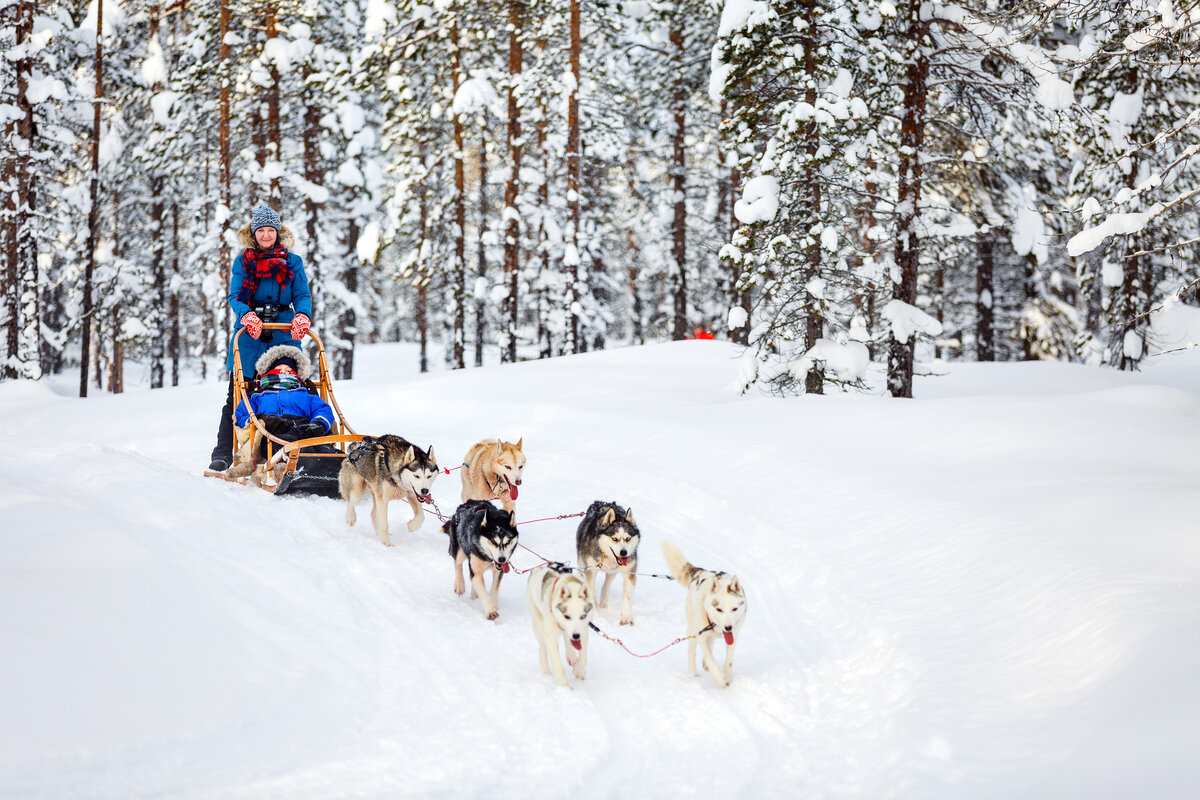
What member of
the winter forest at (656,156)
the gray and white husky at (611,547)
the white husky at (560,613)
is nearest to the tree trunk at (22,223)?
the winter forest at (656,156)

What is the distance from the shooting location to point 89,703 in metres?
3.41

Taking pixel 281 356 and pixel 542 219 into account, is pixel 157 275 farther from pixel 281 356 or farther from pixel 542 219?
pixel 281 356

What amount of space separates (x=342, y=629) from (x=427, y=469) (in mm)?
1764

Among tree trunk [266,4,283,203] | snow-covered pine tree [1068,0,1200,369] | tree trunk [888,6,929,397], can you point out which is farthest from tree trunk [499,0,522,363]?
snow-covered pine tree [1068,0,1200,369]

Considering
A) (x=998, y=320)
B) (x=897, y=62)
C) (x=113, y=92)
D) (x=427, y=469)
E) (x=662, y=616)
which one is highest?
(x=113, y=92)

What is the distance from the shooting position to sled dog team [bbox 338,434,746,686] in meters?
4.32

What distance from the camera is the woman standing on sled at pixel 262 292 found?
8.82 metres

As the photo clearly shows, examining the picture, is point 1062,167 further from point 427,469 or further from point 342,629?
point 342,629

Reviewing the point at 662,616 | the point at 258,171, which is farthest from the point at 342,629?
the point at 258,171

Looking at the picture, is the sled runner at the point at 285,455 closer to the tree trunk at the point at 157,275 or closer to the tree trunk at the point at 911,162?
the tree trunk at the point at 911,162

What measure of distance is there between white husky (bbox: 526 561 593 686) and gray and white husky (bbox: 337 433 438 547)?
79.2 inches

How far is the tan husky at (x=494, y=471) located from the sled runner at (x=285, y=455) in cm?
115

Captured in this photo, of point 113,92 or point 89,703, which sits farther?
point 113,92

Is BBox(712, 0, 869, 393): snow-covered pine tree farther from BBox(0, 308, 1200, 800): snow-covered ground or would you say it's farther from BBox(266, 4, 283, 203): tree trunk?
BBox(266, 4, 283, 203): tree trunk
